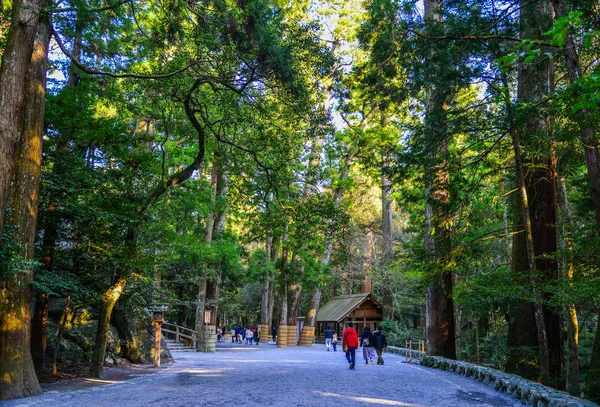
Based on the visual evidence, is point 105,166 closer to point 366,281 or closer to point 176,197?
point 176,197

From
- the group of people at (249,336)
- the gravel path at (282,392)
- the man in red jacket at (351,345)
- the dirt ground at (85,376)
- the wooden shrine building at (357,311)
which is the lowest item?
the group of people at (249,336)

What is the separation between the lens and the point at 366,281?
36.4 m

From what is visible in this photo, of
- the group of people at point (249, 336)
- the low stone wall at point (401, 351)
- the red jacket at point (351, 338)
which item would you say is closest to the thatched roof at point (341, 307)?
the low stone wall at point (401, 351)

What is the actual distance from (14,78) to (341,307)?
25151mm

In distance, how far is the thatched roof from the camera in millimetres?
29098

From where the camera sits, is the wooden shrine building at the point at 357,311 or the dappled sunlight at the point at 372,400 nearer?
the dappled sunlight at the point at 372,400

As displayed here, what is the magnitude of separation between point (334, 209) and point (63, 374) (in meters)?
8.84

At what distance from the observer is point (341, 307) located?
3058cm

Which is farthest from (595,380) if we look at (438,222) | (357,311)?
(357,311)

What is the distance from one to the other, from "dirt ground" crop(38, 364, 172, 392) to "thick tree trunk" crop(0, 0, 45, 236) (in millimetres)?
4164

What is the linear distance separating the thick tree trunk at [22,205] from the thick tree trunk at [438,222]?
8.07m

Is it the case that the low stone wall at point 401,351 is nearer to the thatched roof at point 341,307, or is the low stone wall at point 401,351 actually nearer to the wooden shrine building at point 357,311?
the wooden shrine building at point 357,311

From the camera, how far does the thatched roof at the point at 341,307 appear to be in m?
29.1

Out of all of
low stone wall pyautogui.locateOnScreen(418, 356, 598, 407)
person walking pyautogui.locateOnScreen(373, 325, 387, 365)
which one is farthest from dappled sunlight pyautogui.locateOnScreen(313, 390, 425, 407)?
person walking pyautogui.locateOnScreen(373, 325, 387, 365)
